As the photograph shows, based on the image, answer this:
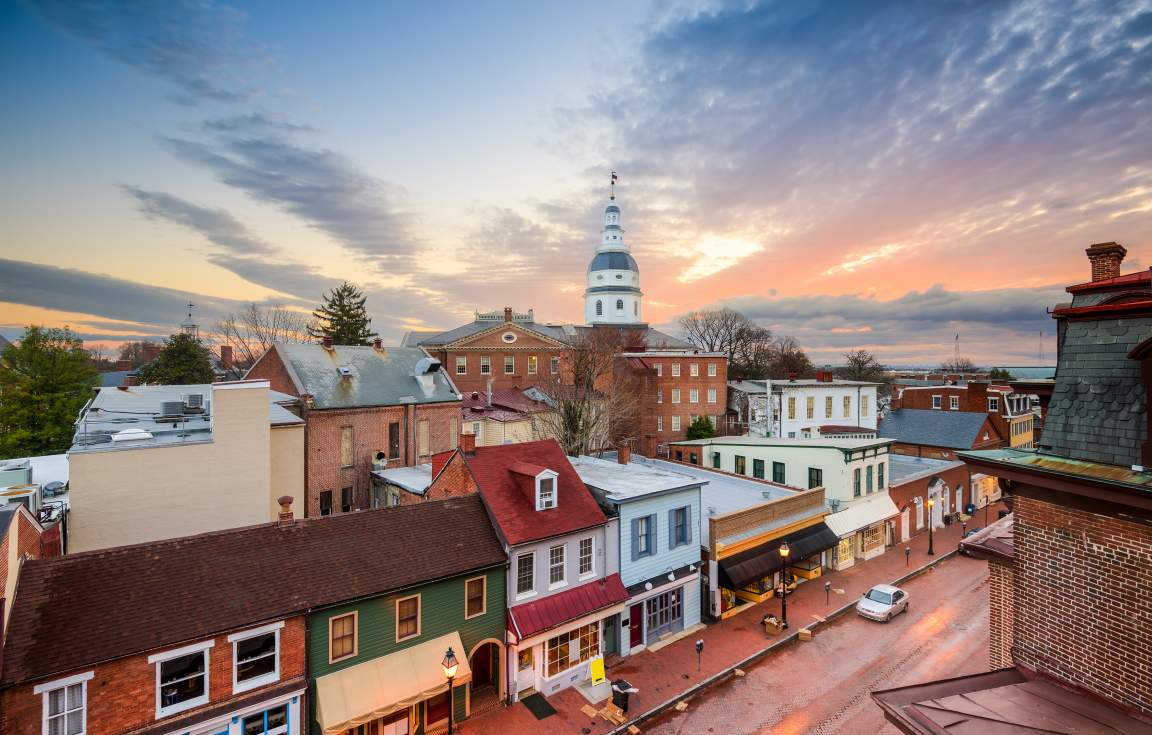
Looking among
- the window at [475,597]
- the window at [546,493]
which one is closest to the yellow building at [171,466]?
the window at [475,597]

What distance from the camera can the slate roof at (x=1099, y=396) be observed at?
6988 millimetres

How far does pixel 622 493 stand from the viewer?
1936 centimetres

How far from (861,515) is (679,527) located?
1406 centimetres

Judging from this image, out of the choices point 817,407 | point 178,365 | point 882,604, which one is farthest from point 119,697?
point 178,365

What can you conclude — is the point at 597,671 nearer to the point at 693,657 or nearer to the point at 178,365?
the point at 693,657

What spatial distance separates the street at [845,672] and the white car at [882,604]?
13.2 inches

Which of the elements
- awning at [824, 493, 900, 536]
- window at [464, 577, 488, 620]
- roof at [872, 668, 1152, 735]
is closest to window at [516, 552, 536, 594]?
window at [464, 577, 488, 620]

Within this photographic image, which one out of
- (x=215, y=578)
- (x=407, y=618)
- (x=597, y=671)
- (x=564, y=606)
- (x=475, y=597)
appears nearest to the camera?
(x=215, y=578)

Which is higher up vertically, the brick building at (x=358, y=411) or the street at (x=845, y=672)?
the brick building at (x=358, y=411)

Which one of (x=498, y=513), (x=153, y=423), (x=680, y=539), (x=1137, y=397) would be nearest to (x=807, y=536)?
(x=680, y=539)

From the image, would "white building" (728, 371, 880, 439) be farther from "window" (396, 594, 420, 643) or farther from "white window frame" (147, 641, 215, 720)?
"white window frame" (147, 641, 215, 720)

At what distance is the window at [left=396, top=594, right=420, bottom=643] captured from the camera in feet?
47.2

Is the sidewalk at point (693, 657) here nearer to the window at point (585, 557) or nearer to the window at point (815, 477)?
the window at point (585, 557)

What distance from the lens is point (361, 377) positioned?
32.7 metres
